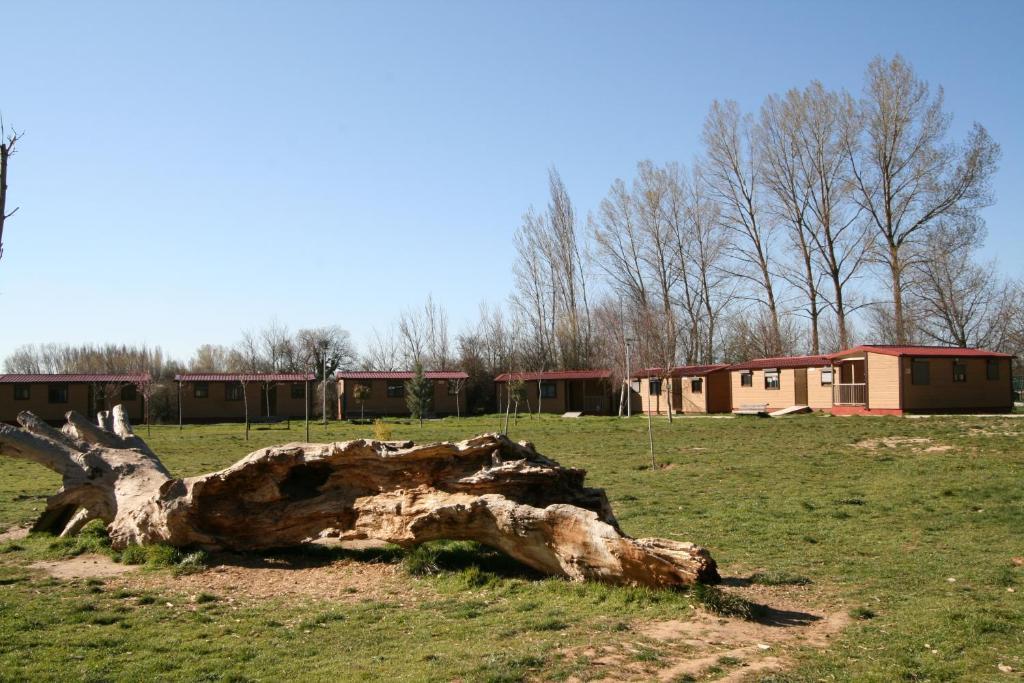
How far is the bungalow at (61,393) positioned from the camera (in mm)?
47375

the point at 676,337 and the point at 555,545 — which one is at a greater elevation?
the point at 676,337

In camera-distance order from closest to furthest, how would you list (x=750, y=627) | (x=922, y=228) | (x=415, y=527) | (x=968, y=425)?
(x=750, y=627) < (x=415, y=527) < (x=968, y=425) < (x=922, y=228)

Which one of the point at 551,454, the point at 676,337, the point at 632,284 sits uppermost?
the point at 632,284

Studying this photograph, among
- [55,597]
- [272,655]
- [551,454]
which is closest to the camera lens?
[272,655]

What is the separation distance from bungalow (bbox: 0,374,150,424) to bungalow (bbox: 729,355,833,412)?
34.5m

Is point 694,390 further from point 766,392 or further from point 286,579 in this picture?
point 286,579

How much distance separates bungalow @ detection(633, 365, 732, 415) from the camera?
151 ft

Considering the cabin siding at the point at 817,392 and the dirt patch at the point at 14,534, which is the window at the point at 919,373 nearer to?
the cabin siding at the point at 817,392

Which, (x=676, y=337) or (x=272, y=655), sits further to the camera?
(x=676, y=337)

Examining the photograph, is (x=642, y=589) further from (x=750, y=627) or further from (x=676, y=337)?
(x=676, y=337)

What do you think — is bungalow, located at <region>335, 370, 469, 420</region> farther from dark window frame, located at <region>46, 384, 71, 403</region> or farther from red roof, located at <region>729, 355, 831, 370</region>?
red roof, located at <region>729, 355, 831, 370</region>

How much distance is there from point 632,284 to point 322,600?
2091 inches

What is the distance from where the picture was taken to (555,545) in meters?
8.26

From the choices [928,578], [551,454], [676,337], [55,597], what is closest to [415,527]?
[55,597]
